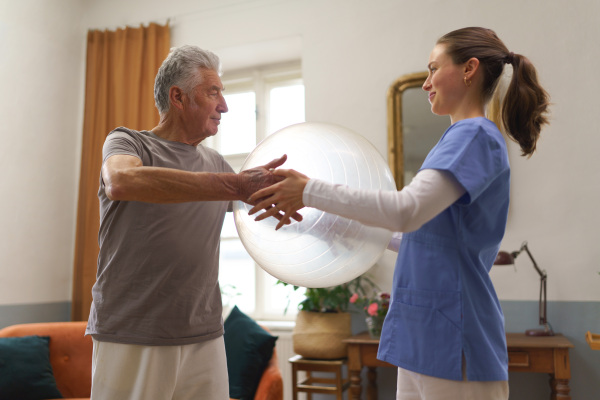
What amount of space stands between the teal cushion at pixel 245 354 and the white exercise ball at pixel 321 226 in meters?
1.66

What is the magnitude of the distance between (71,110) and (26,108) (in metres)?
0.44

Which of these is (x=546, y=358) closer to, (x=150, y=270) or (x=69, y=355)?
(x=150, y=270)

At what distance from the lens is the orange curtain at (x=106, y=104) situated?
13.4 feet

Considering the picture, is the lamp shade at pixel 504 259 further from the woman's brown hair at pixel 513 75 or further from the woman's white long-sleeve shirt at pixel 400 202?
the woman's white long-sleeve shirt at pixel 400 202

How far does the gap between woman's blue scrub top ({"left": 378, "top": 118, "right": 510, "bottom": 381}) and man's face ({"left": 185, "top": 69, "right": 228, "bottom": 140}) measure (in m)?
0.79

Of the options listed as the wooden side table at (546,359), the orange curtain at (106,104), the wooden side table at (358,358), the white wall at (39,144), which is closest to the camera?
the wooden side table at (546,359)

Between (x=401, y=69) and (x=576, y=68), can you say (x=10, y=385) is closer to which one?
(x=401, y=69)

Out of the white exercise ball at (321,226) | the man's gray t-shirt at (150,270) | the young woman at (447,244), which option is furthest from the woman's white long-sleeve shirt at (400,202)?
the man's gray t-shirt at (150,270)

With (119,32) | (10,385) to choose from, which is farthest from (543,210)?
(119,32)

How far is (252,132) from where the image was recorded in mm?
4352

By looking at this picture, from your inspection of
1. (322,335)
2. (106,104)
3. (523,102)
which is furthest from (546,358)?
(106,104)

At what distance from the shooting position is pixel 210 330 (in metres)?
1.52

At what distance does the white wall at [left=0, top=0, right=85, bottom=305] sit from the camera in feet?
12.4

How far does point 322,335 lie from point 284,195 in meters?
2.06
